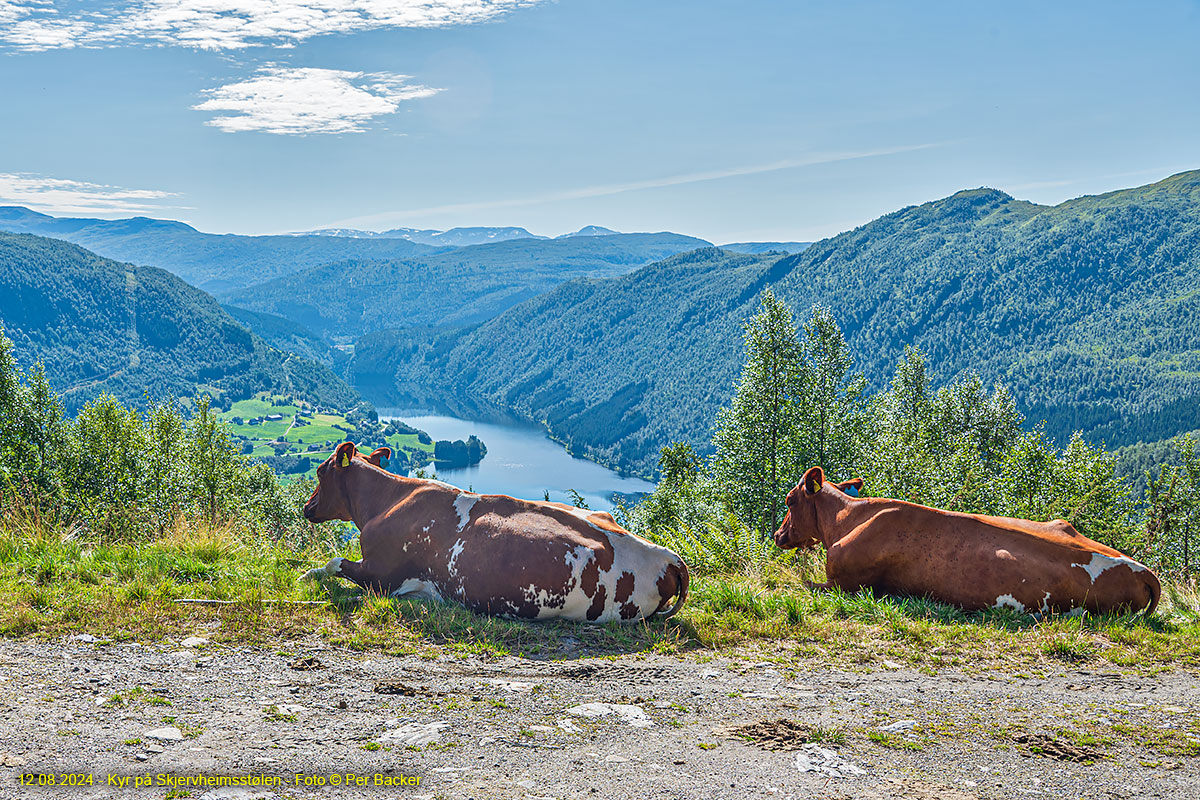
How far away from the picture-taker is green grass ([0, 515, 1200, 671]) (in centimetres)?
758

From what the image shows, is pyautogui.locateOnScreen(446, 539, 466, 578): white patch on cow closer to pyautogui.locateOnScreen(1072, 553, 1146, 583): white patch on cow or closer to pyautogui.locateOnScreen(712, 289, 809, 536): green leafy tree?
pyautogui.locateOnScreen(1072, 553, 1146, 583): white patch on cow

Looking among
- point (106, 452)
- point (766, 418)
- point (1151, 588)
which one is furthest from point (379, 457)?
point (106, 452)

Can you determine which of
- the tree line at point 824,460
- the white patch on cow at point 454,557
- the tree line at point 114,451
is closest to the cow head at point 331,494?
the white patch on cow at point 454,557

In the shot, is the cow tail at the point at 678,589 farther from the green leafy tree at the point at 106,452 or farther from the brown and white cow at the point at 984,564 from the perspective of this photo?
the green leafy tree at the point at 106,452

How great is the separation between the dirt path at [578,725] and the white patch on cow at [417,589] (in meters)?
1.80

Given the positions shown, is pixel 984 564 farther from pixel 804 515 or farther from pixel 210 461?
pixel 210 461

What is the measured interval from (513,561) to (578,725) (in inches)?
121

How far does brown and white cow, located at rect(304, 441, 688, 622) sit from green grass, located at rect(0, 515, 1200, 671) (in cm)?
23

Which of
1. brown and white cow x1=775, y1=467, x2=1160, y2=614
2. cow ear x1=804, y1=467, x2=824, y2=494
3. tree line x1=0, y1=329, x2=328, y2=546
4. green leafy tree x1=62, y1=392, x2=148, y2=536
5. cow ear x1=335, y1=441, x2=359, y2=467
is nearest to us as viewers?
brown and white cow x1=775, y1=467, x2=1160, y2=614

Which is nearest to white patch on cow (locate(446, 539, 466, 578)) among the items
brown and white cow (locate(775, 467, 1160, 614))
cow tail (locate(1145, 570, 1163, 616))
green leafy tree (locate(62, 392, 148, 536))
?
brown and white cow (locate(775, 467, 1160, 614))

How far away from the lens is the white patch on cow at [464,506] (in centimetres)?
946

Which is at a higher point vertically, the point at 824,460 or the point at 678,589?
the point at 678,589

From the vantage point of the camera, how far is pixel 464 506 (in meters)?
9.68

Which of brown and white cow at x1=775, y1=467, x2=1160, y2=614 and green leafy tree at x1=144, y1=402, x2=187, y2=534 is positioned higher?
brown and white cow at x1=775, y1=467, x2=1160, y2=614
